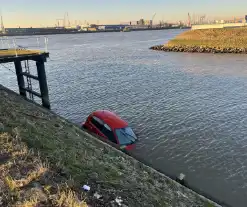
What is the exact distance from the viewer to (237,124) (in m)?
20.7

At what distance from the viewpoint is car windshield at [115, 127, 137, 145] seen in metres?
16.5

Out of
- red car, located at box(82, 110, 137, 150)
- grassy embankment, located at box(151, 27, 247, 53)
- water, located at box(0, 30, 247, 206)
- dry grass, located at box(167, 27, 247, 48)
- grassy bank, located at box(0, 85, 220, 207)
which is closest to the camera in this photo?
grassy bank, located at box(0, 85, 220, 207)

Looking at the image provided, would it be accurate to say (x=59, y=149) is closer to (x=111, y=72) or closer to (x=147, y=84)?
(x=147, y=84)

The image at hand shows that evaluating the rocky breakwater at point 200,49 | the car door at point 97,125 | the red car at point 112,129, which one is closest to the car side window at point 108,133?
the red car at point 112,129

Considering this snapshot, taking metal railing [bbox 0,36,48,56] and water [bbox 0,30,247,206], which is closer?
water [bbox 0,30,247,206]

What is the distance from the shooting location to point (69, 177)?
24.4 ft

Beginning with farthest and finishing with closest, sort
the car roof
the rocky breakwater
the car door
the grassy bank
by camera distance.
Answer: the rocky breakwater, the car door, the car roof, the grassy bank

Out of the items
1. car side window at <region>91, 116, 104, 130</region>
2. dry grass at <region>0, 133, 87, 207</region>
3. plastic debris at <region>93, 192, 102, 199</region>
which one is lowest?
car side window at <region>91, 116, 104, 130</region>

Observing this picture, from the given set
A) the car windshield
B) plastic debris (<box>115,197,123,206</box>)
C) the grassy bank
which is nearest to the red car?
the car windshield

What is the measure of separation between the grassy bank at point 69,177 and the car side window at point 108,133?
437 cm

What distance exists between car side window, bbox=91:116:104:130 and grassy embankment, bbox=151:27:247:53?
2621 inches

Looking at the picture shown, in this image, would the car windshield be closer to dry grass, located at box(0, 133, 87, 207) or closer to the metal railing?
dry grass, located at box(0, 133, 87, 207)

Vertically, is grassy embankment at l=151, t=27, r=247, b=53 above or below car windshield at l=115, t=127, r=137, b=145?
above

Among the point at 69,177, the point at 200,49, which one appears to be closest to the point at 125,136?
the point at 69,177
